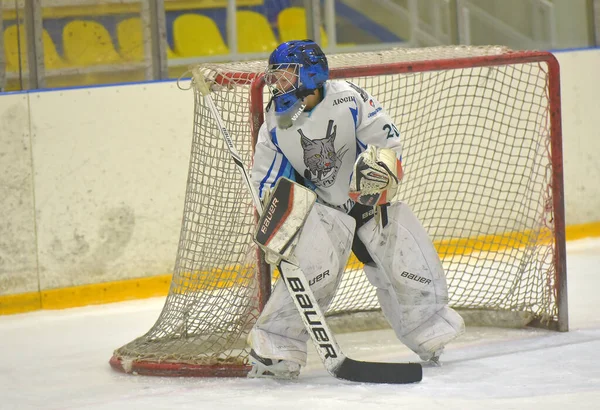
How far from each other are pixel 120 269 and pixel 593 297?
212 cm

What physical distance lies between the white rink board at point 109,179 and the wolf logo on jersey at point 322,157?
1801 mm

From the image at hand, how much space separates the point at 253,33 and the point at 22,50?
132 centimetres

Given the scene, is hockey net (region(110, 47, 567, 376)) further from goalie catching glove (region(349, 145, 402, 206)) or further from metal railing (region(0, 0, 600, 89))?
metal railing (region(0, 0, 600, 89))

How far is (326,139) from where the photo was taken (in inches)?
126

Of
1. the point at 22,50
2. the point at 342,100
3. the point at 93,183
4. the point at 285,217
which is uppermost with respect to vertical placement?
the point at 22,50

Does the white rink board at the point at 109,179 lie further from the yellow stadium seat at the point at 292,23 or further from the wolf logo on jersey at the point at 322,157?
the wolf logo on jersey at the point at 322,157

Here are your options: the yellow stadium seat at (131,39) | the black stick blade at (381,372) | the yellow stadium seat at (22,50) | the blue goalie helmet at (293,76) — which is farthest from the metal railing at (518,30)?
the black stick blade at (381,372)

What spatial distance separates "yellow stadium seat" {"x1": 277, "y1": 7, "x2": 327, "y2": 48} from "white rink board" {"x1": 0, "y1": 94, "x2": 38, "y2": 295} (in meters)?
1.66

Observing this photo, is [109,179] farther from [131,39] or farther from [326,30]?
[326,30]

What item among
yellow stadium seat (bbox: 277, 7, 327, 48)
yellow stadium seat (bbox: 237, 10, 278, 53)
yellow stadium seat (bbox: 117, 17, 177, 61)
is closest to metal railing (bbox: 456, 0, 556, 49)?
yellow stadium seat (bbox: 277, 7, 327, 48)

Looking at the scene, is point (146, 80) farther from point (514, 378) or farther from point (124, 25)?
point (514, 378)

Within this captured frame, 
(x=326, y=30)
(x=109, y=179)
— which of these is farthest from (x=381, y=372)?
(x=326, y=30)

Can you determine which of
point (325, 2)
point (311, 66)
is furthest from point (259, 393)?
point (325, 2)

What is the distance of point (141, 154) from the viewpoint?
4.90 meters
